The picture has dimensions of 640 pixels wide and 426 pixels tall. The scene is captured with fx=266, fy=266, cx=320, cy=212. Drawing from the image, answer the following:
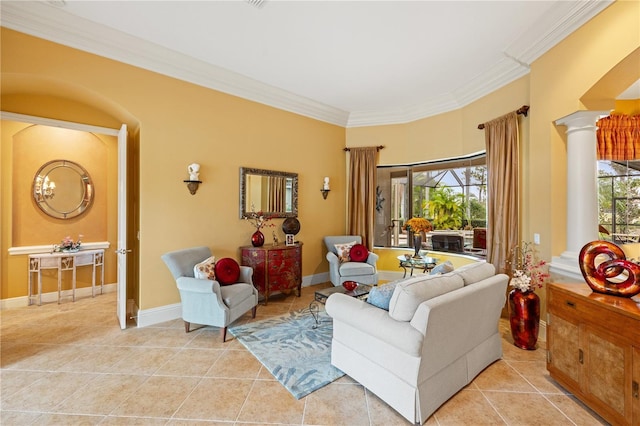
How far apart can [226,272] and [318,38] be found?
302 centimetres

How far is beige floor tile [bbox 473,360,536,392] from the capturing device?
218 cm

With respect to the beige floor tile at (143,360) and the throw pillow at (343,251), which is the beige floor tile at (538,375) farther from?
the beige floor tile at (143,360)

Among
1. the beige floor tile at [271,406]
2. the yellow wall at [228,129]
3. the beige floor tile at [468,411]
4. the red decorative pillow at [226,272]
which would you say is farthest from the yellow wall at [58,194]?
the beige floor tile at [468,411]

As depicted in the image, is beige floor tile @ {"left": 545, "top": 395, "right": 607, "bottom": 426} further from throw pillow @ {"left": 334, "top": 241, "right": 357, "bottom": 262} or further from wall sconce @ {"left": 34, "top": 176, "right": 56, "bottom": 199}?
wall sconce @ {"left": 34, "top": 176, "right": 56, "bottom": 199}

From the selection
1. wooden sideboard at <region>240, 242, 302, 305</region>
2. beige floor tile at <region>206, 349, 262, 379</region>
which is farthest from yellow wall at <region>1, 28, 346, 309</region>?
beige floor tile at <region>206, 349, 262, 379</region>

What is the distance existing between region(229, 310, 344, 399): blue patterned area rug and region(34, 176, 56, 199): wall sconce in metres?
3.81

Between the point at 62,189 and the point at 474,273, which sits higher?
the point at 62,189

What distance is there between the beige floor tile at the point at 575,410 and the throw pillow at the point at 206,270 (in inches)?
133

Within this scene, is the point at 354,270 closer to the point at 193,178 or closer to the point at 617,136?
the point at 193,178

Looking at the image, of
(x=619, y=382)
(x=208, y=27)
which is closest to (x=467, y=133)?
(x=619, y=382)

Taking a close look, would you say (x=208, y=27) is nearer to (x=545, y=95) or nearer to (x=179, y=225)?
(x=179, y=225)

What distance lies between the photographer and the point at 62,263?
418 cm

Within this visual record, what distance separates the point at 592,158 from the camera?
105 inches

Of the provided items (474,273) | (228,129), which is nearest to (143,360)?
(228,129)
